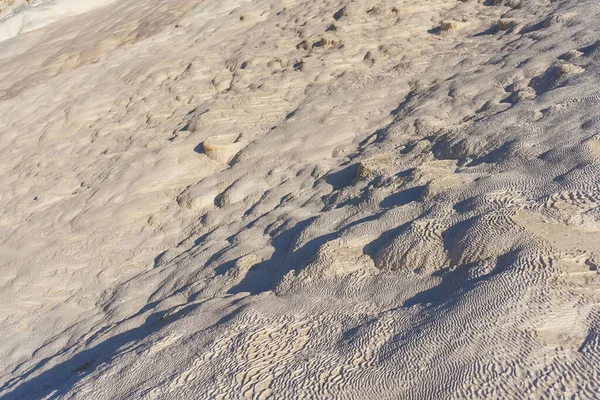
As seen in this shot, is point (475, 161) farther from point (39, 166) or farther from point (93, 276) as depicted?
point (39, 166)

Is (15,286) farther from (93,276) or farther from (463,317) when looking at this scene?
(463,317)

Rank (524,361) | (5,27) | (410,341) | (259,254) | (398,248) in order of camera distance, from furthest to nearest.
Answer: (5,27) < (259,254) < (398,248) < (410,341) < (524,361)

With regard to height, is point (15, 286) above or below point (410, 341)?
below

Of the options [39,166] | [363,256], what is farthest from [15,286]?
[363,256]

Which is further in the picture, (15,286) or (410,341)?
(15,286)

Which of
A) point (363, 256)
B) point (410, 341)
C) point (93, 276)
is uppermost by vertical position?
point (410, 341)

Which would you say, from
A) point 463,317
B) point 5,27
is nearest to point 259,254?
point 463,317

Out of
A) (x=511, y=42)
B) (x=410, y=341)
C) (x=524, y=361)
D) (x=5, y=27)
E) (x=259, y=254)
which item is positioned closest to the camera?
(x=524, y=361)
